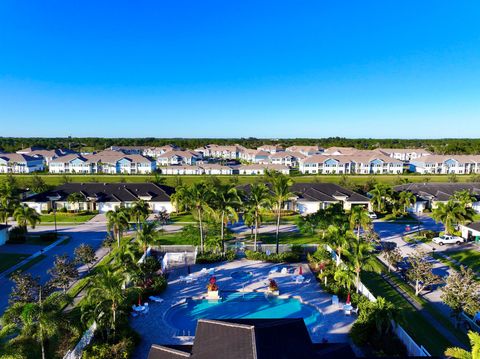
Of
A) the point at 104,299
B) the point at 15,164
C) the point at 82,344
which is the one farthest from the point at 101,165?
the point at 82,344

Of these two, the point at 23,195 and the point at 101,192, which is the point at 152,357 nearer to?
the point at 101,192

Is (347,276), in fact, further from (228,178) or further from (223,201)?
(228,178)

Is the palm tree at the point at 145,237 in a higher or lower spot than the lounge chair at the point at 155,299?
higher

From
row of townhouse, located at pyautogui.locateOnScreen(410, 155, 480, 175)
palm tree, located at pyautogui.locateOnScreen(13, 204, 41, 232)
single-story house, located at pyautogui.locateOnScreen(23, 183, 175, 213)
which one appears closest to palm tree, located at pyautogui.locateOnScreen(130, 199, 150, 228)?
palm tree, located at pyautogui.locateOnScreen(13, 204, 41, 232)

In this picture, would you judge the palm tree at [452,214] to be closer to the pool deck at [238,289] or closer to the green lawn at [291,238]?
the green lawn at [291,238]

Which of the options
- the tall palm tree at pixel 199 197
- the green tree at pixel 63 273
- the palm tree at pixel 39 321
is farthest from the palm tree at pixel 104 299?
the tall palm tree at pixel 199 197

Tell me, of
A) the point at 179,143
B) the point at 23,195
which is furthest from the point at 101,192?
the point at 179,143
